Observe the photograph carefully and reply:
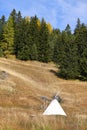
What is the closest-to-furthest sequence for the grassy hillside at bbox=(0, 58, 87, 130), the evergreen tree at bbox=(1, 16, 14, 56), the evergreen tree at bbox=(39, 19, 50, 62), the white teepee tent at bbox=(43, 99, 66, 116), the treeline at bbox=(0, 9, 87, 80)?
the grassy hillside at bbox=(0, 58, 87, 130) → the white teepee tent at bbox=(43, 99, 66, 116) → the treeline at bbox=(0, 9, 87, 80) → the evergreen tree at bbox=(39, 19, 50, 62) → the evergreen tree at bbox=(1, 16, 14, 56)

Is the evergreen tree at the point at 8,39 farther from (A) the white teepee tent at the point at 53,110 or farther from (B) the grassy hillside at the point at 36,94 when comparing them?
(A) the white teepee tent at the point at 53,110

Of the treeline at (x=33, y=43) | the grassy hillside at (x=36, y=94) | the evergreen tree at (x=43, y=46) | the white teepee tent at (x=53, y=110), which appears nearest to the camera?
the grassy hillside at (x=36, y=94)

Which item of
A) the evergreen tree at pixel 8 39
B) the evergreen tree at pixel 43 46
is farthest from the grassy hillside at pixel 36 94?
the evergreen tree at pixel 8 39

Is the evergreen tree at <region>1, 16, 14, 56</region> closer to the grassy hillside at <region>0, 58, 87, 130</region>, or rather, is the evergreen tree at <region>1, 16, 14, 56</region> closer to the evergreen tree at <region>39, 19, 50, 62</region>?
the evergreen tree at <region>39, 19, 50, 62</region>

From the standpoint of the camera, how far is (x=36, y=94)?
1688 inches

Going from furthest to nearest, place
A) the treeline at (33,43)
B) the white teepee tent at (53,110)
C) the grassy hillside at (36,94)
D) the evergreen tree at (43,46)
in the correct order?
1. the evergreen tree at (43,46)
2. the treeline at (33,43)
3. the white teepee tent at (53,110)
4. the grassy hillside at (36,94)

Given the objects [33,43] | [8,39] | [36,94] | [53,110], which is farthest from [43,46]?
[53,110]

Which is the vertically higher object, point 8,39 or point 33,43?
point 8,39

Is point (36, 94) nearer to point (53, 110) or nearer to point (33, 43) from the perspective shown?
point (53, 110)

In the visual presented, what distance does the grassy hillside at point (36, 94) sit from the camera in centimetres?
Answer: 1048

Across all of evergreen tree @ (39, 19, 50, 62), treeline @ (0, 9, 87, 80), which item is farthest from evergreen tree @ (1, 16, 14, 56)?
evergreen tree @ (39, 19, 50, 62)

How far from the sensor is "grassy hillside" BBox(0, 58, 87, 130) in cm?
1048

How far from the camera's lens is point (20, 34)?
86.4m

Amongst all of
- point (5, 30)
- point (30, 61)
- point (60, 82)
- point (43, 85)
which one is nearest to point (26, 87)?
point (43, 85)
